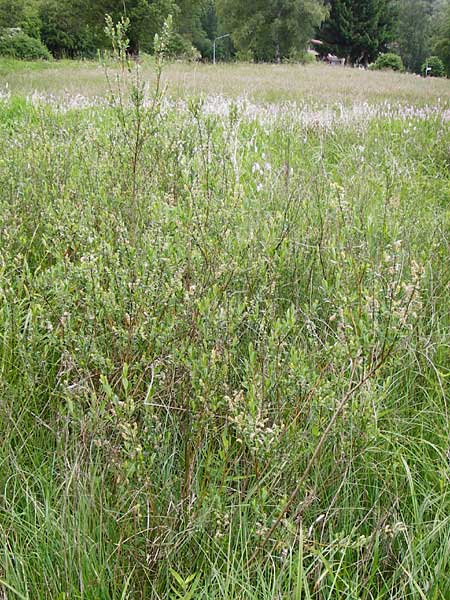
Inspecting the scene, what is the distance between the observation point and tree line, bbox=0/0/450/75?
40625 mm

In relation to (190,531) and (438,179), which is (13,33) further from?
(190,531)

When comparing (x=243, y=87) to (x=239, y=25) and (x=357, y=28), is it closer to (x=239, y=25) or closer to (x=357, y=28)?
(x=239, y=25)

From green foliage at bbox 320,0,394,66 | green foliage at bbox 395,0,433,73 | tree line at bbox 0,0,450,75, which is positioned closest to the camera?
tree line at bbox 0,0,450,75

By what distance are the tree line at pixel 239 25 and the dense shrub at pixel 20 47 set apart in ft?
12.2

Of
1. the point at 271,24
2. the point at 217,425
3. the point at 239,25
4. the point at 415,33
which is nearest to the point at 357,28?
the point at 239,25

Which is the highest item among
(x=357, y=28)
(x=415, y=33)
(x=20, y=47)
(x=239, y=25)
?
(x=415, y=33)

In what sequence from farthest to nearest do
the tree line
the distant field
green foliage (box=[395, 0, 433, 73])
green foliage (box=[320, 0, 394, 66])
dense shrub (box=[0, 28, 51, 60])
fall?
green foliage (box=[395, 0, 433, 73]), green foliage (box=[320, 0, 394, 66]), the tree line, dense shrub (box=[0, 28, 51, 60]), the distant field

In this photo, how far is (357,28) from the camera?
62875 mm

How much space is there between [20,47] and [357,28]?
43.9 metres

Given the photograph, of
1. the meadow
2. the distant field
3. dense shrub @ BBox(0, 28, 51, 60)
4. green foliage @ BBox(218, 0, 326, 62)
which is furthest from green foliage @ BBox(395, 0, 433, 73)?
the meadow

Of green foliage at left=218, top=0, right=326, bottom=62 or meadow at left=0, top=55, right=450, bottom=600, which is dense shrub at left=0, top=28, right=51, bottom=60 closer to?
green foliage at left=218, top=0, right=326, bottom=62

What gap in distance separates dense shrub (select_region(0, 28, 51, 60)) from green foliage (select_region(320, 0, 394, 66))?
3925cm

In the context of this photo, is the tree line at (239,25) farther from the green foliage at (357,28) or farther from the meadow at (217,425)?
the meadow at (217,425)

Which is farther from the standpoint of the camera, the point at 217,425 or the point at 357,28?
the point at 357,28
